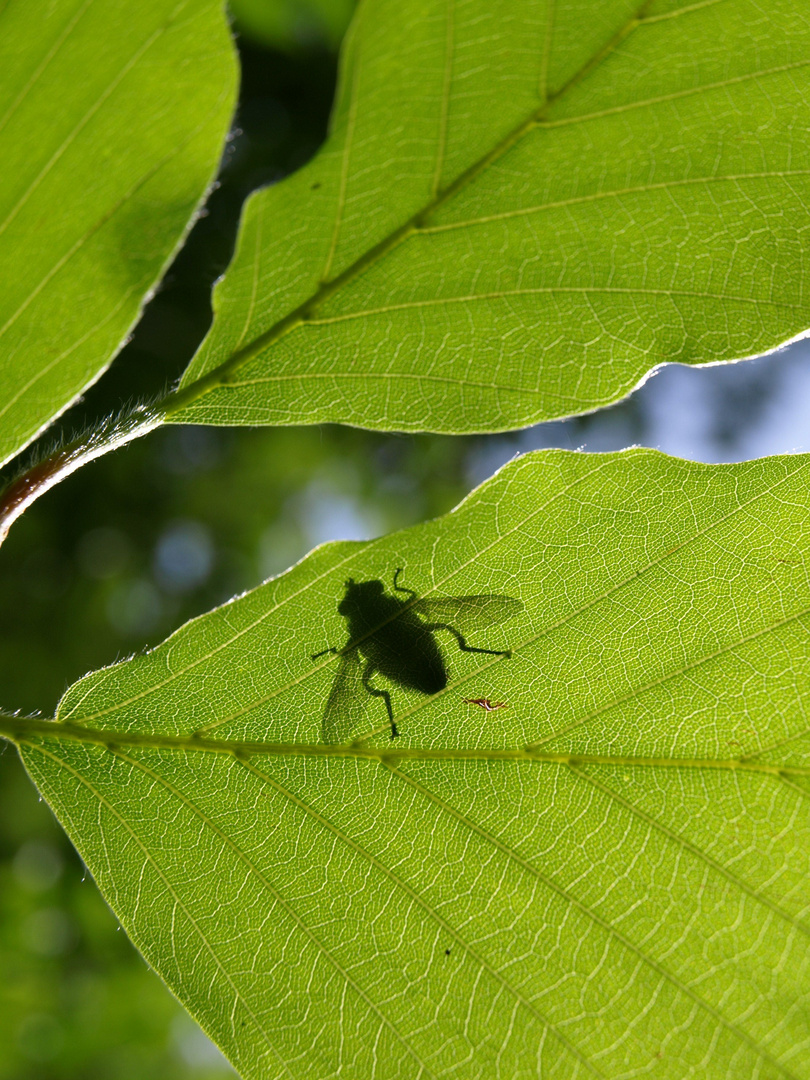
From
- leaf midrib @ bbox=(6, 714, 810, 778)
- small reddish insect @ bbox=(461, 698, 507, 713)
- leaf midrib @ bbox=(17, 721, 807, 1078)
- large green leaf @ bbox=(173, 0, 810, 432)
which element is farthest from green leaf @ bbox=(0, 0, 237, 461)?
small reddish insect @ bbox=(461, 698, 507, 713)

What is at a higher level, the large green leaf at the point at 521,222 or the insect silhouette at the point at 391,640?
the large green leaf at the point at 521,222

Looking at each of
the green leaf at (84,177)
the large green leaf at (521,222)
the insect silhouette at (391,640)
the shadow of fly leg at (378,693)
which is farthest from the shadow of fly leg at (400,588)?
the green leaf at (84,177)

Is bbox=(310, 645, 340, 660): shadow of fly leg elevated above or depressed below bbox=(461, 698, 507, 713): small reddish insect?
above

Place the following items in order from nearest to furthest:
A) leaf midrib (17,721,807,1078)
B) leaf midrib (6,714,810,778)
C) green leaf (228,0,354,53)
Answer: leaf midrib (17,721,807,1078), leaf midrib (6,714,810,778), green leaf (228,0,354,53)

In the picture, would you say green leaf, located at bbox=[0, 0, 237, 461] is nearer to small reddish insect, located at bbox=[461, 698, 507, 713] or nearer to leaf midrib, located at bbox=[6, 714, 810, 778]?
leaf midrib, located at bbox=[6, 714, 810, 778]

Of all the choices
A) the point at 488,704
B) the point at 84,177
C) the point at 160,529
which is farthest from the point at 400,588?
the point at 160,529

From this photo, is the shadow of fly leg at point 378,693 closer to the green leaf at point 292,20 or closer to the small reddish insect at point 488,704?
the small reddish insect at point 488,704
